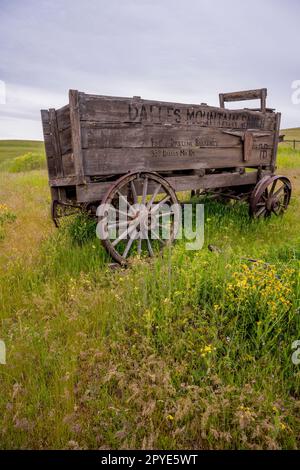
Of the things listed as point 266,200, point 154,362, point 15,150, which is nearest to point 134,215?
point 154,362

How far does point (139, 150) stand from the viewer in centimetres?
483

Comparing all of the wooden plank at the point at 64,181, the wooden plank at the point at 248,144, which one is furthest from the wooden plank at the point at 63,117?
the wooden plank at the point at 248,144

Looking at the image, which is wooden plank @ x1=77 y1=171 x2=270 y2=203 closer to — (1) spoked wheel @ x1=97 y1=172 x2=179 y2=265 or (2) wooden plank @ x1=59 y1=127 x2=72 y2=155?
(1) spoked wheel @ x1=97 y1=172 x2=179 y2=265

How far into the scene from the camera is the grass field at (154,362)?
80.2 inches

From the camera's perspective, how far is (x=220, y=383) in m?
2.30

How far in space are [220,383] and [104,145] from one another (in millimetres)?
3374

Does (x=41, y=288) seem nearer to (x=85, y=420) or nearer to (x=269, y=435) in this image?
(x=85, y=420)

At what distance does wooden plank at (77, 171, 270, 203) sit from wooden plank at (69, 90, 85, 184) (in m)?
0.20

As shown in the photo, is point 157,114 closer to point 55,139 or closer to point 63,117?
point 63,117

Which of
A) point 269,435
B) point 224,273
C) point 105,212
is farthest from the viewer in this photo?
point 105,212

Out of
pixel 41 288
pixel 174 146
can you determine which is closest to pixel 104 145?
pixel 174 146

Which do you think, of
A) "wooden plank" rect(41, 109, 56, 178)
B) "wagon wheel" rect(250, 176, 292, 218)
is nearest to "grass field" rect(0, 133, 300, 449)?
"wooden plank" rect(41, 109, 56, 178)

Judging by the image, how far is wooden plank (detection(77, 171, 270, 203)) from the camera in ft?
14.5

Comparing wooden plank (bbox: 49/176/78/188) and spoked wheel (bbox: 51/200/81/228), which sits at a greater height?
wooden plank (bbox: 49/176/78/188)
